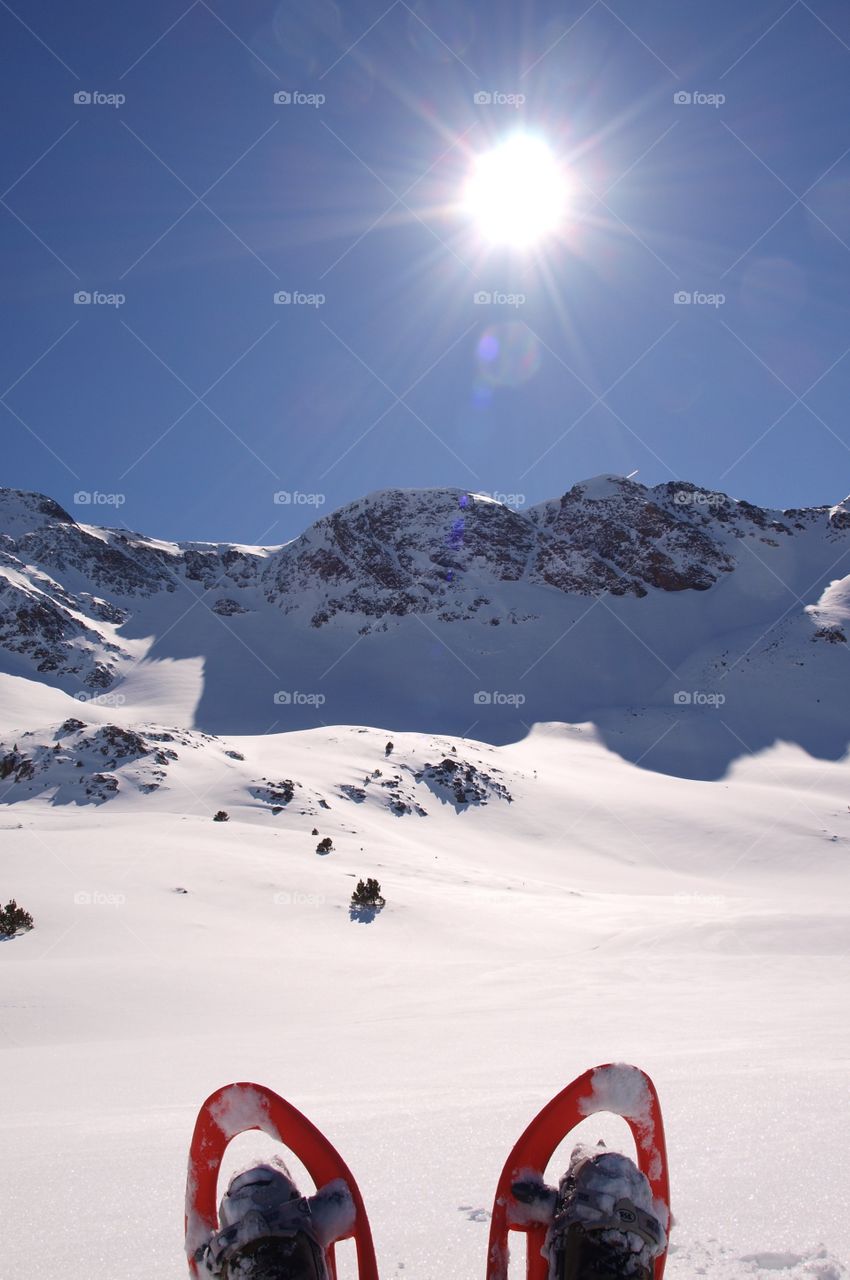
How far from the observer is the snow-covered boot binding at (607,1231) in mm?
1494

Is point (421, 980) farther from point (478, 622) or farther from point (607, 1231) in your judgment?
point (478, 622)

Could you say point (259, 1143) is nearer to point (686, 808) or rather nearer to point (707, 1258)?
point (707, 1258)

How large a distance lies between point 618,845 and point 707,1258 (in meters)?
25.1

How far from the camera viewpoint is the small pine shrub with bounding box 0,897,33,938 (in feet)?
32.2

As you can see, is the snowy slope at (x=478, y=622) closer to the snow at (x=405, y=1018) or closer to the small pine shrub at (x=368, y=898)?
the snow at (x=405, y=1018)

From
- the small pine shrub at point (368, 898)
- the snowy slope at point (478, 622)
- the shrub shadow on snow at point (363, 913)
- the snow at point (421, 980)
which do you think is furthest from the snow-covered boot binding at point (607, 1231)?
the snowy slope at point (478, 622)

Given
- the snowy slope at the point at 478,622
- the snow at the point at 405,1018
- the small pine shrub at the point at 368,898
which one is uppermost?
the snowy slope at the point at 478,622

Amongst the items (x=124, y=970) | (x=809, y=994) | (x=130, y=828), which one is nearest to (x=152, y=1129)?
(x=124, y=970)

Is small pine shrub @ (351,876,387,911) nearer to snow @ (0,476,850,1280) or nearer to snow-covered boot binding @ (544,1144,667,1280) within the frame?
snow @ (0,476,850,1280)

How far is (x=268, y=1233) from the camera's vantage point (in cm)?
148

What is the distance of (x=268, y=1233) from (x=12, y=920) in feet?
34.1

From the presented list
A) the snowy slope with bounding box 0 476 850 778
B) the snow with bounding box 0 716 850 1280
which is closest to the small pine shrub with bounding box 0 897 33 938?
the snow with bounding box 0 716 850 1280

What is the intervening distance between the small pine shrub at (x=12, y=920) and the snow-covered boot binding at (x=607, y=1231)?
418 inches

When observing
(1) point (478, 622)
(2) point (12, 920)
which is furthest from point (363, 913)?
(1) point (478, 622)
